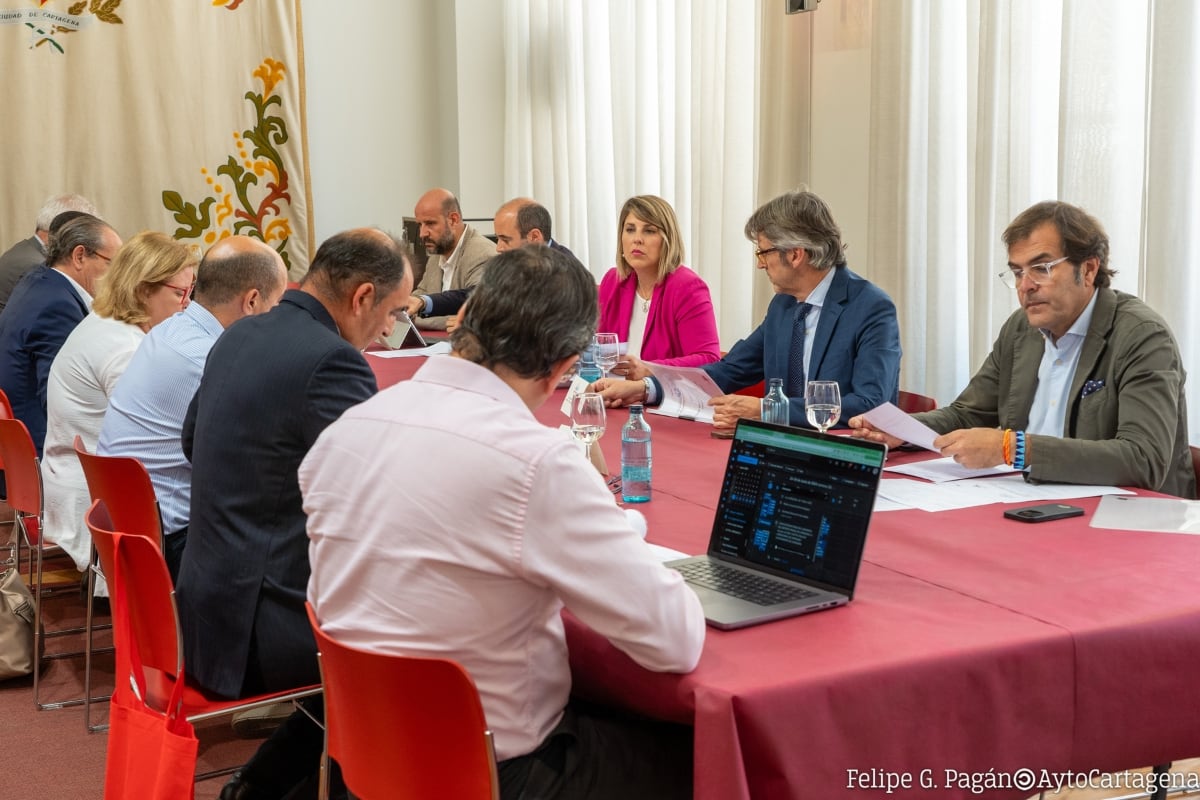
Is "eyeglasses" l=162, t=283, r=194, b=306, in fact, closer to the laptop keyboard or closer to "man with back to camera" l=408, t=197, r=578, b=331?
"man with back to camera" l=408, t=197, r=578, b=331

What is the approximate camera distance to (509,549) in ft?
5.11

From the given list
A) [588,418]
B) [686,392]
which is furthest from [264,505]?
[686,392]

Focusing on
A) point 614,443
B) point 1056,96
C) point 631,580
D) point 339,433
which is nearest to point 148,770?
point 339,433

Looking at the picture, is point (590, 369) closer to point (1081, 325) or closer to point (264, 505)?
point (1081, 325)

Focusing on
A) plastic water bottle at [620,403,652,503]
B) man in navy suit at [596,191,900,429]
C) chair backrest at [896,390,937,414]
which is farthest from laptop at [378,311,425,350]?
plastic water bottle at [620,403,652,503]

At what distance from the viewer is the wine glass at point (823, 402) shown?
2.78m

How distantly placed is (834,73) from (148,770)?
3766 millimetres

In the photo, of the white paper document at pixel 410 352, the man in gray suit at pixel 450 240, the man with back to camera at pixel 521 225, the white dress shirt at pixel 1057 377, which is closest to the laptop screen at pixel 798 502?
the white dress shirt at pixel 1057 377

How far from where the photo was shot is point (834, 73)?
488cm

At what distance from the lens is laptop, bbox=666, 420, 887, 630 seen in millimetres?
1844

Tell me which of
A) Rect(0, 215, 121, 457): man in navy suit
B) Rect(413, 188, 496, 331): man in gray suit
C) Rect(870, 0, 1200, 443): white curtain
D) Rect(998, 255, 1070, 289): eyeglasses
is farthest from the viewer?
Rect(413, 188, 496, 331): man in gray suit

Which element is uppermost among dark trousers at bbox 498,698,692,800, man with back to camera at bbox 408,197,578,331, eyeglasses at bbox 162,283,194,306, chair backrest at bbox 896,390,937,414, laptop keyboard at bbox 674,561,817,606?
man with back to camera at bbox 408,197,578,331

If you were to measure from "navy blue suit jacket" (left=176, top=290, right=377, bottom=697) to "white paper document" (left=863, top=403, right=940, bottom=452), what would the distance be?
1.12 meters

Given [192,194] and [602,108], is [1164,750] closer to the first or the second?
[602,108]
